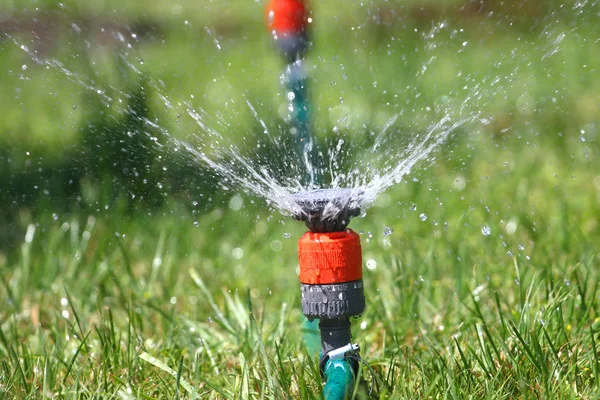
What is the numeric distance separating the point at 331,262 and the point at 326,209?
9 cm

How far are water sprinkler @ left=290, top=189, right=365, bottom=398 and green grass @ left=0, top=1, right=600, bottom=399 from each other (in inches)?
5.9

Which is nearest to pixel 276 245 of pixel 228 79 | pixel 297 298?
pixel 297 298

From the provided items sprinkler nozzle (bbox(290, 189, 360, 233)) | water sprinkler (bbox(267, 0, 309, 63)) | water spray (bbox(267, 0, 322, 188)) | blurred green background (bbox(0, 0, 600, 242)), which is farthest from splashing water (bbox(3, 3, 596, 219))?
sprinkler nozzle (bbox(290, 189, 360, 233))

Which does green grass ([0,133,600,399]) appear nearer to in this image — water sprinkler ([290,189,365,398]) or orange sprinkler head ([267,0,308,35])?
water sprinkler ([290,189,365,398])

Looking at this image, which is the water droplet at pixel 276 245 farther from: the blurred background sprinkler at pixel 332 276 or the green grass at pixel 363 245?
the blurred background sprinkler at pixel 332 276

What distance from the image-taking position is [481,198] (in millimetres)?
2844

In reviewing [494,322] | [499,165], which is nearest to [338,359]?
[494,322]

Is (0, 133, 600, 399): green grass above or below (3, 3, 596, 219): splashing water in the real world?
below

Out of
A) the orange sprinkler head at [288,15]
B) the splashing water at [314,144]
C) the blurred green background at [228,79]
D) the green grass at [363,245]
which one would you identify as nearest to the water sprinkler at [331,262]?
the green grass at [363,245]

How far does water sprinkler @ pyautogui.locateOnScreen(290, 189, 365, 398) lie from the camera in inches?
53.0

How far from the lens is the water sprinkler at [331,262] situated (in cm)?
135

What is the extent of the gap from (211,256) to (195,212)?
319 millimetres

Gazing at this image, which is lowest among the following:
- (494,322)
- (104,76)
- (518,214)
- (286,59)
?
(494,322)

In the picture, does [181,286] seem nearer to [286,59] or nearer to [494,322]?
[286,59]
